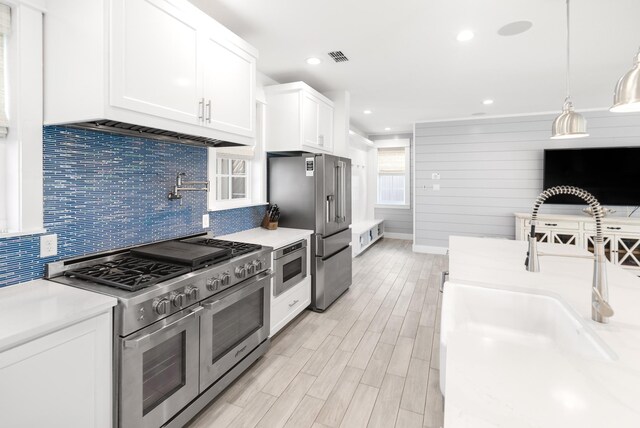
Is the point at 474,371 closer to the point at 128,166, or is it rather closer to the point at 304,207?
the point at 128,166

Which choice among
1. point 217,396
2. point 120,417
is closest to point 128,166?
point 120,417

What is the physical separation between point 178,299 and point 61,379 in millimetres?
529

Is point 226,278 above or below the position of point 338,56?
below

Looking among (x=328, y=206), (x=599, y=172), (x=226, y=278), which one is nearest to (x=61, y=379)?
(x=226, y=278)

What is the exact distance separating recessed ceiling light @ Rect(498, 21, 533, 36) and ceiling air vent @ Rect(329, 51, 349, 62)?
4.47 feet

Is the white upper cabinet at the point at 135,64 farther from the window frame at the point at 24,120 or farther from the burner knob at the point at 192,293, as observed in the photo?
the burner knob at the point at 192,293

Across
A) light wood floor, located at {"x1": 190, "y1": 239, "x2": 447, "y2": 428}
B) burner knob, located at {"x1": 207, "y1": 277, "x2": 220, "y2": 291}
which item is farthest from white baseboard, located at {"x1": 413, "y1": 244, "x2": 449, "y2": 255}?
burner knob, located at {"x1": 207, "y1": 277, "x2": 220, "y2": 291}

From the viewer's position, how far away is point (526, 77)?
3799 millimetres

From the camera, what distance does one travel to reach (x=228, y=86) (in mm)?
2305

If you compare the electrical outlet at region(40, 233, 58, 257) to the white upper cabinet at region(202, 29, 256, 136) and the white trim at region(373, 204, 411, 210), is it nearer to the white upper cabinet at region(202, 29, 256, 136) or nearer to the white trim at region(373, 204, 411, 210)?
the white upper cabinet at region(202, 29, 256, 136)

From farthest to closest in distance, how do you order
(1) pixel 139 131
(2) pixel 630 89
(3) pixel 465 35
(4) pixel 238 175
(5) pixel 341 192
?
(5) pixel 341 192 → (4) pixel 238 175 → (3) pixel 465 35 → (1) pixel 139 131 → (2) pixel 630 89

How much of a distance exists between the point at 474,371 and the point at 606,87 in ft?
16.8

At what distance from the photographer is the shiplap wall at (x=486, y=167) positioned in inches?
208

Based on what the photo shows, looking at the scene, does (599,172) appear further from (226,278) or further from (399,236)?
(226,278)
